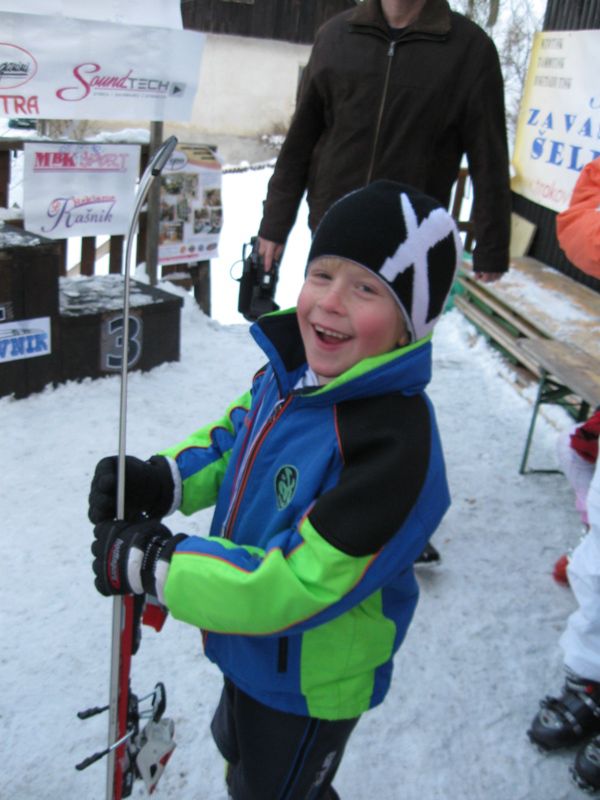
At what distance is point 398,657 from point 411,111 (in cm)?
209

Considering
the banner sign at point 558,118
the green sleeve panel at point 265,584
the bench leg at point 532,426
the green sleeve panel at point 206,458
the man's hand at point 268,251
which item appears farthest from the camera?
the banner sign at point 558,118

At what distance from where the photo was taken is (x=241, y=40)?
18.7 metres

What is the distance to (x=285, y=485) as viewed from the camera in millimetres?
1555

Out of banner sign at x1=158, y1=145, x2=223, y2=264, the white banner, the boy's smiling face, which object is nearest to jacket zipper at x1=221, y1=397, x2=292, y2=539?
the boy's smiling face

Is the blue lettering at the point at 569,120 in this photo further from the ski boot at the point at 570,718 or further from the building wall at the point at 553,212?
the ski boot at the point at 570,718

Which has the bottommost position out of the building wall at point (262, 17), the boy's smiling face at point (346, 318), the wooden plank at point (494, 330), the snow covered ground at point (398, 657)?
the snow covered ground at point (398, 657)

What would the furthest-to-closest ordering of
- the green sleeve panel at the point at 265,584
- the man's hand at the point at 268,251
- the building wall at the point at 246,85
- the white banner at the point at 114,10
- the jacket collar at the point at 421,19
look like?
1. the building wall at the point at 246,85
2. the white banner at the point at 114,10
3. the man's hand at the point at 268,251
4. the jacket collar at the point at 421,19
5. the green sleeve panel at the point at 265,584

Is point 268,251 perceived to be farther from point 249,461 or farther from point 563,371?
point 249,461

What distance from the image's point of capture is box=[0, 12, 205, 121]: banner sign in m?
4.43

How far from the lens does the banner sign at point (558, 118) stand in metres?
5.77

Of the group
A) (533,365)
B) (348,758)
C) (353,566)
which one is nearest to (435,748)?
(348,758)

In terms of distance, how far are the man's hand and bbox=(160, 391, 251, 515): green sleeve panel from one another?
152 cm

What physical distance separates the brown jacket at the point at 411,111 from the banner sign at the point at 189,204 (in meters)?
2.79

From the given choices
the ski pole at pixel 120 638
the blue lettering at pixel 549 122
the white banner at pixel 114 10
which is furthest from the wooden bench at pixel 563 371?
the white banner at pixel 114 10
